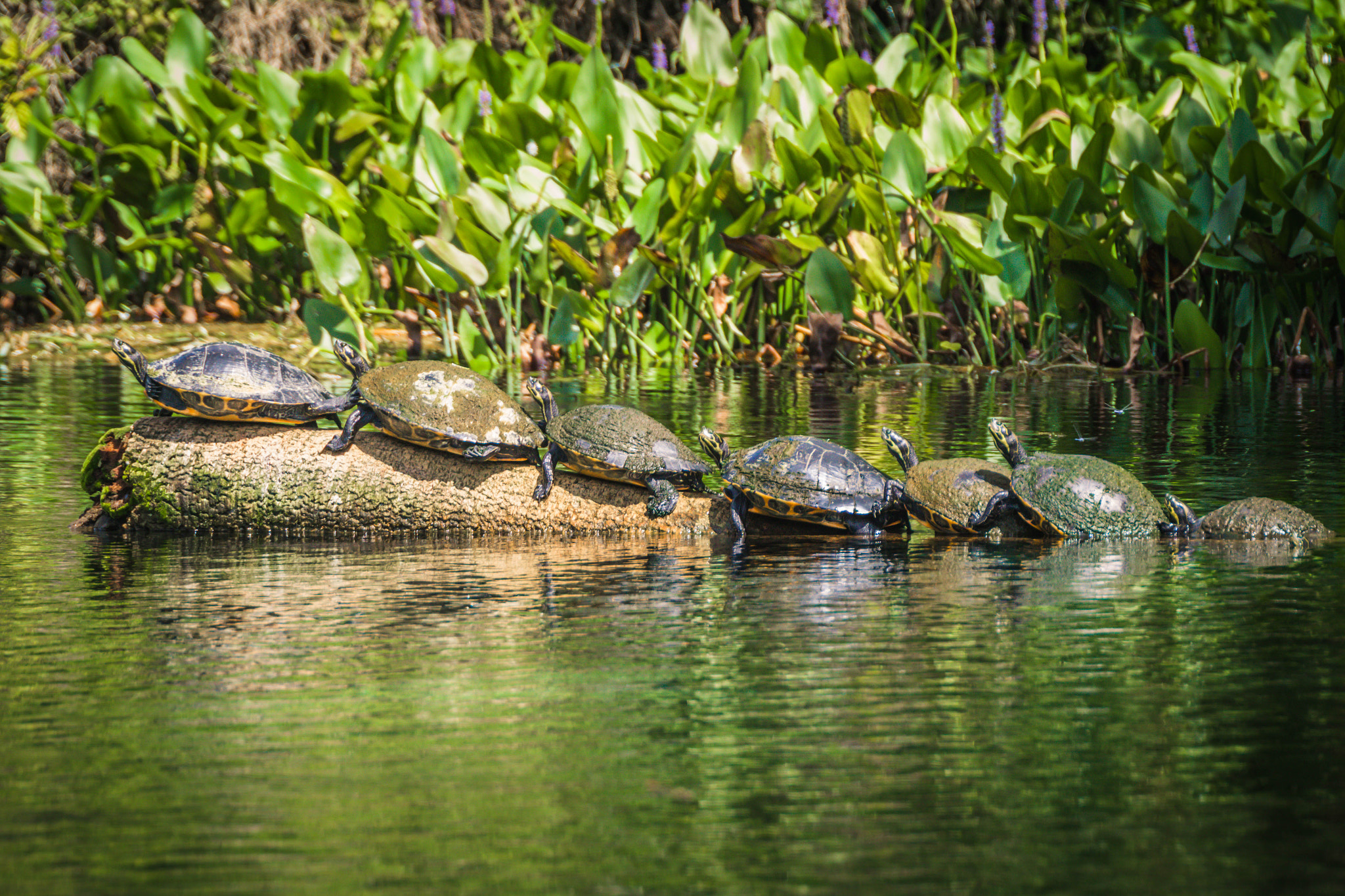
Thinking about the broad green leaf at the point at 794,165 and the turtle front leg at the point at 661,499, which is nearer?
the turtle front leg at the point at 661,499

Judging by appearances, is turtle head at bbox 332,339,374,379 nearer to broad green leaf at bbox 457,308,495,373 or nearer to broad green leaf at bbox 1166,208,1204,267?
broad green leaf at bbox 457,308,495,373

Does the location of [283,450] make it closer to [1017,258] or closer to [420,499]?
[420,499]

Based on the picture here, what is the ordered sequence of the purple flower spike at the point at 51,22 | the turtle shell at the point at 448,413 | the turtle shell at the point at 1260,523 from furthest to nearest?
the purple flower spike at the point at 51,22 < the turtle shell at the point at 448,413 < the turtle shell at the point at 1260,523

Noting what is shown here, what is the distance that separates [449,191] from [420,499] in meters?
5.87

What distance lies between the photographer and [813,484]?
5387mm

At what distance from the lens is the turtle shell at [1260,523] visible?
5.07 m

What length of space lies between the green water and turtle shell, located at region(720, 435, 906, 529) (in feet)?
0.66

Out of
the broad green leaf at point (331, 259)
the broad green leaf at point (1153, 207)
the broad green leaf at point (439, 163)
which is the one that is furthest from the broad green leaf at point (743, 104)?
the broad green leaf at point (331, 259)

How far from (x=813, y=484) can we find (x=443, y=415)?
59.5 inches

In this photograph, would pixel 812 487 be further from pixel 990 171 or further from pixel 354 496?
pixel 990 171

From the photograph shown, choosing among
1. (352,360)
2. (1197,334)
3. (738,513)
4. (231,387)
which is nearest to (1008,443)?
(738,513)

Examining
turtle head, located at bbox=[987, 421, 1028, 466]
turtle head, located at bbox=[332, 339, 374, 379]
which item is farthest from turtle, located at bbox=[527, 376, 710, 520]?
turtle head, located at bbox=[987, 421, 1028, 466]

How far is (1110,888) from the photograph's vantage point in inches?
82.7

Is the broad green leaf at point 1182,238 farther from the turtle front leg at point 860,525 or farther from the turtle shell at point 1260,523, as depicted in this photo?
the turtle front leg at point 860,525
